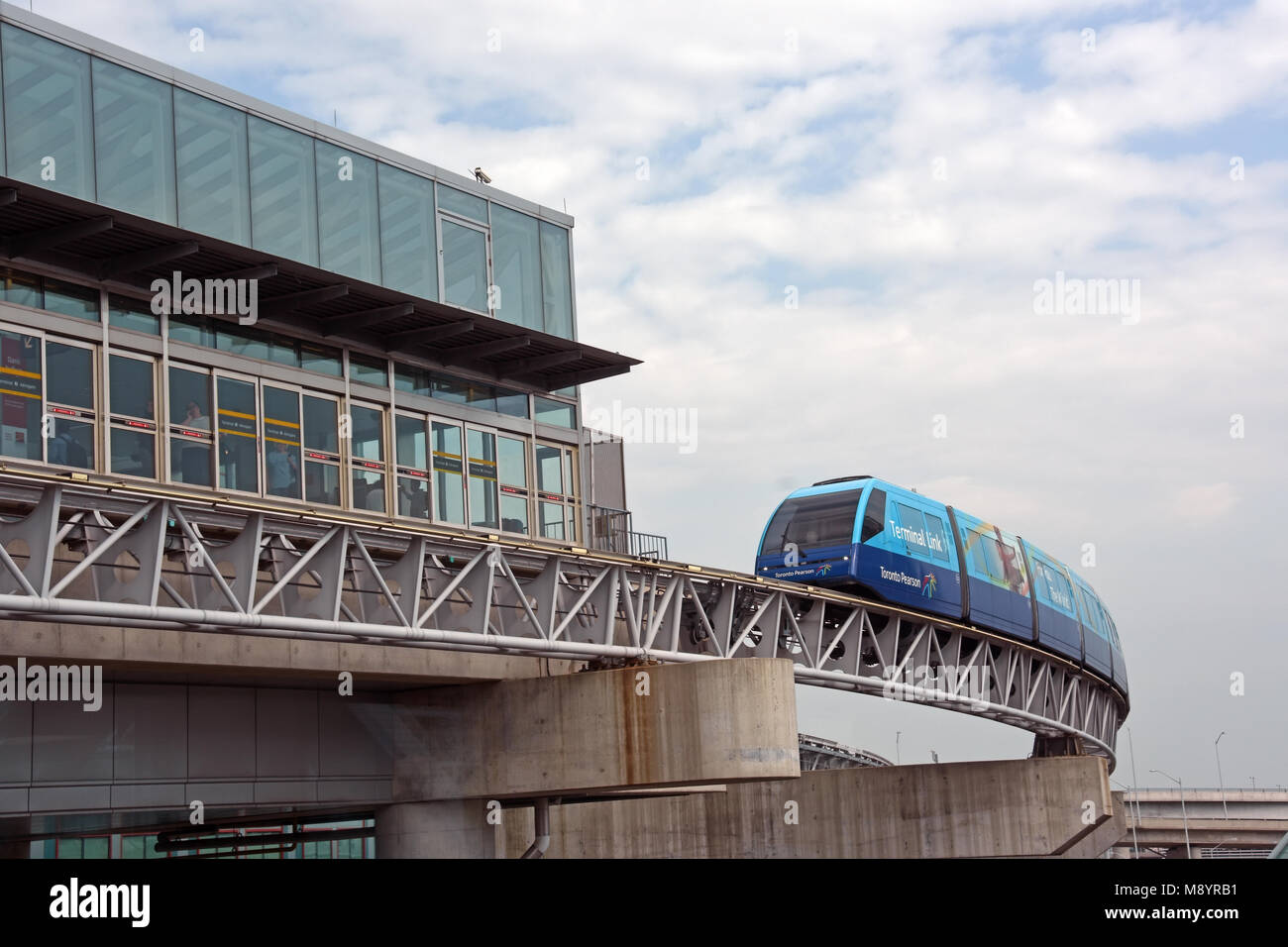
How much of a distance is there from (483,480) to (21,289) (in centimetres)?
972

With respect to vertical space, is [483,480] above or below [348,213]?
below

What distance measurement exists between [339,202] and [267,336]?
2969mm

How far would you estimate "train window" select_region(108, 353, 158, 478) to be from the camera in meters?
22.4

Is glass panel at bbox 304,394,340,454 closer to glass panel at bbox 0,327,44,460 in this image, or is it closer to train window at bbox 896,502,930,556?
glass panel at bbox 0,327,44,460

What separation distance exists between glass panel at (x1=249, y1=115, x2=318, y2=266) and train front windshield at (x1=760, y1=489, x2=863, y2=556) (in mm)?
13021

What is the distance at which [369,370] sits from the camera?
89.9 feet

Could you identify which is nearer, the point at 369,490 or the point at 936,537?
the point at 369,490

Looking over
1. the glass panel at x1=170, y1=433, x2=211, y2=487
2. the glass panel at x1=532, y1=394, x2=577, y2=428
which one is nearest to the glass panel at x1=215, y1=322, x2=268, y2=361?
the glass panel at x1=170, y1=433, x2=211, y2=487

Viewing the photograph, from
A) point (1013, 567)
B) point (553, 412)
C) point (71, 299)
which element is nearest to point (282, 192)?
point (71, 299)

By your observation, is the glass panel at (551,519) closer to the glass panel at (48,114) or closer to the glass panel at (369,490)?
the glass panel at (369,490)

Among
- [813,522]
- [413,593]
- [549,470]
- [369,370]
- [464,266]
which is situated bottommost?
[413,593]

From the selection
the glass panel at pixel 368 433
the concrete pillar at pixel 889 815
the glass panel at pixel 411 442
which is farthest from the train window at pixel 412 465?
the concrete pillar at pixel 889 815

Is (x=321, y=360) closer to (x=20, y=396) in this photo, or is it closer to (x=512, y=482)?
(x=512, y=482)
